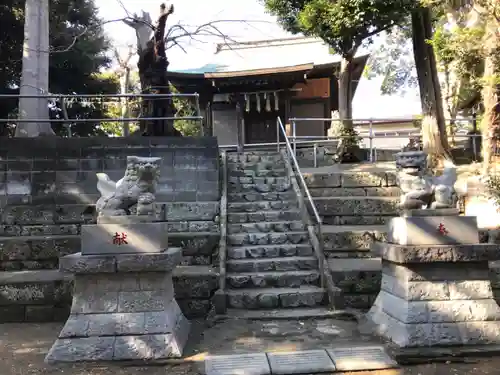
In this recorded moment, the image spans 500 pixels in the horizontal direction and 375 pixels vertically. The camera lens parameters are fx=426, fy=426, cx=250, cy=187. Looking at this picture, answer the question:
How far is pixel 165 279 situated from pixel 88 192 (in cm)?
480

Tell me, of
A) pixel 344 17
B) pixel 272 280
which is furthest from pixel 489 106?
pixel 272 280

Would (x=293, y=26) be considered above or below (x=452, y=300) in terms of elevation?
above

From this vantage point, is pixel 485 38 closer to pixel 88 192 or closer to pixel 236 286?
pixel 236 286

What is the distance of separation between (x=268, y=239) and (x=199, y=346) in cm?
313

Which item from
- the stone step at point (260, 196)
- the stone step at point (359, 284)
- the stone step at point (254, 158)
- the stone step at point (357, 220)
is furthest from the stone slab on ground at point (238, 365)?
the stone step at point (254, 158)

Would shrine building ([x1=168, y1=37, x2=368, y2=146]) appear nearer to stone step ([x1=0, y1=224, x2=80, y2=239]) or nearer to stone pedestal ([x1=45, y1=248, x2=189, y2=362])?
stone step ([x1=0, y1=224, x2=80, y2=239])

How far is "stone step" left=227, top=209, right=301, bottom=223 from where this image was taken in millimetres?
8469

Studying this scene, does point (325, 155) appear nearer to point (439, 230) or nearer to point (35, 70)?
point (35, 70)

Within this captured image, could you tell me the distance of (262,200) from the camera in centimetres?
927

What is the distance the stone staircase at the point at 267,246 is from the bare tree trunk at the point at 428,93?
383 cm

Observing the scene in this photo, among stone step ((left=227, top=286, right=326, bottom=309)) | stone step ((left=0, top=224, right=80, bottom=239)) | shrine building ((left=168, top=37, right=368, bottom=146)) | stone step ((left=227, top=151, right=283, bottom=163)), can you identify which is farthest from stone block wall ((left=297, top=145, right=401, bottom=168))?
stone step ((left=227, top=286, right=326, bottom=309))

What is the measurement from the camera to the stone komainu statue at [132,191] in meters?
4.89

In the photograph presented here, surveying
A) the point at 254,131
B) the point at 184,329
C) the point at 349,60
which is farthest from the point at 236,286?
the point at 254,131

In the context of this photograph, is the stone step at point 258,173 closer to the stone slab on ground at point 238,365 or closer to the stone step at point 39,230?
the stone step at point 39,230
